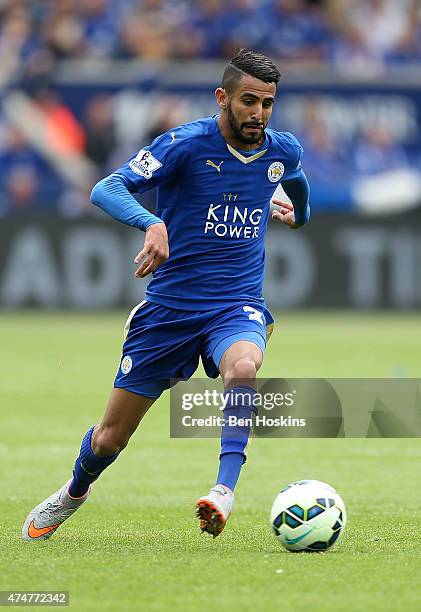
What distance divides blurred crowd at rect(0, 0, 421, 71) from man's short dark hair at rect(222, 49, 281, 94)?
16.3m

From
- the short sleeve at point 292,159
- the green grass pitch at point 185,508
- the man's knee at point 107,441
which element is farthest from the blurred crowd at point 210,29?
the man's knee at point 107,441

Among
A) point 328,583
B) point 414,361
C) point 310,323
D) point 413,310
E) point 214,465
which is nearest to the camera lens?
point 328,583

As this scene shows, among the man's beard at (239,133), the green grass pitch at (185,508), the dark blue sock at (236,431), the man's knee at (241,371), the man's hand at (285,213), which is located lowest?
the green grass pitch at (185,508)

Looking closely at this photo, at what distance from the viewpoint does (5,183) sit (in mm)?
22031

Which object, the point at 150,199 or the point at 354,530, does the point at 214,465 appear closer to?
the point at 354,530

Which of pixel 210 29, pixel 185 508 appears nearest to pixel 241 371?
pixel 185 508

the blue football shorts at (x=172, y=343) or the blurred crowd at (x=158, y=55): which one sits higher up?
the blurred crowd at (x=158, y=55)

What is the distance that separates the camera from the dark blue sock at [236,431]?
6.15 metres

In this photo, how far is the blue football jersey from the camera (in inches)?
261

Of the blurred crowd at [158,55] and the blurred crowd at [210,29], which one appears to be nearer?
the blurred crowd at [158,55]

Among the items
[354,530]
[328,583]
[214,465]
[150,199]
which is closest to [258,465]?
[214,465]

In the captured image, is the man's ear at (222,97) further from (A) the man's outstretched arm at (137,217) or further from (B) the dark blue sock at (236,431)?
(B) the dark blue sock at (236,431)

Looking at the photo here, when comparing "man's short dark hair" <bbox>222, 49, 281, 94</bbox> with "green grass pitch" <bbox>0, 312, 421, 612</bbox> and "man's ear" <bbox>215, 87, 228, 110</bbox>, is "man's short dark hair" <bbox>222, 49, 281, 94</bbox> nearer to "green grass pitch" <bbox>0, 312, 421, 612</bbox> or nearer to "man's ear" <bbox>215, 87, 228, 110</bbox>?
"man's ear" <bbox>215, 87, 228, 110</bbox>

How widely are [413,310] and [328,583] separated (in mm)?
16562
